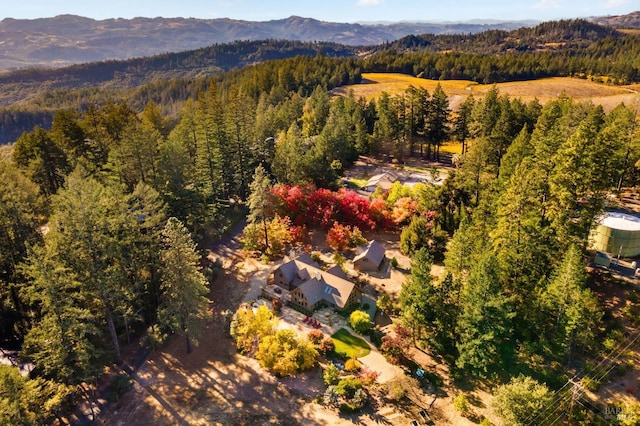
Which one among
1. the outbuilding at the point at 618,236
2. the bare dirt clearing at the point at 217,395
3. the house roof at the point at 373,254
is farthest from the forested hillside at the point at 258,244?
the outbuilding at the point at 618,236

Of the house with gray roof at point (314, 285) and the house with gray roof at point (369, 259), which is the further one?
the house with gray roof at point (369, 259)

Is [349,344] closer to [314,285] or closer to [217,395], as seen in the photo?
[314,285]

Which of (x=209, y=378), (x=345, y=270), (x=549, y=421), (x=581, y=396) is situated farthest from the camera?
(x=345, y=270)

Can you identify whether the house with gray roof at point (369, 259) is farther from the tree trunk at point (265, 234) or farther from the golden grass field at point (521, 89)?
the golden grass field at point (521, 89)

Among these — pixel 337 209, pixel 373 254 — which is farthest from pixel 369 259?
pixel 337 209

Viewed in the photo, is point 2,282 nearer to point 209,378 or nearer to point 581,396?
point 209,378

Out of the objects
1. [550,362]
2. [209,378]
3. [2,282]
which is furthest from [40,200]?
[550,362]

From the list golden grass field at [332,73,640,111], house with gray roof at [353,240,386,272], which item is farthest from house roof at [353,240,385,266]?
golden grass field at [332,73,640,111]
